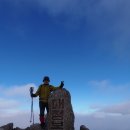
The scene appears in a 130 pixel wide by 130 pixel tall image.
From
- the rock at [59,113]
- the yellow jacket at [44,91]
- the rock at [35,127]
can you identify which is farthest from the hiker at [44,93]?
the rock at [35,127]

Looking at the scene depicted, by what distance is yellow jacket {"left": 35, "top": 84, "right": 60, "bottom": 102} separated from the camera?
87.9 feet

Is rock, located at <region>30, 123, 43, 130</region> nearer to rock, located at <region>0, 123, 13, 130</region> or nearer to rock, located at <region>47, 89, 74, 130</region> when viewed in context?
rock, located at <region>47, 89, 74, 130</region>

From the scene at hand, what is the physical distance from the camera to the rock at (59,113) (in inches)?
1043

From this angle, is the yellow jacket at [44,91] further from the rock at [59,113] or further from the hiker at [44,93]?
the rock at [59,113]

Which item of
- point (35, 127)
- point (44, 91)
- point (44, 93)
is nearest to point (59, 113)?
point (44, 93)

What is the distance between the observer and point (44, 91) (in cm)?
2683

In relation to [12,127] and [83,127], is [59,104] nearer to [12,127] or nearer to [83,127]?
[83,127]

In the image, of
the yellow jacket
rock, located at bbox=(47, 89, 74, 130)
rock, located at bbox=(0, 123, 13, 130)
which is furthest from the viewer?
rock, located at bbox=(0, 123, 13, 130)

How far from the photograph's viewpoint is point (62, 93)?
2703 centimetres

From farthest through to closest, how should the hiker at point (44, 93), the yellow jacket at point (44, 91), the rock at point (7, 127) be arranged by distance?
the rock at point (7, 127), the yellow jacket at point (44, 91), the hiker at point (44, 93)

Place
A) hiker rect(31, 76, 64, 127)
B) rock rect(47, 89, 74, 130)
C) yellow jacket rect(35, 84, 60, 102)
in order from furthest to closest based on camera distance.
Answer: yellow jacket rect(35, 84, 60, 102) < hiker rect(31, 76, 64, 127) < rock rect(47, 89, 74, 130)

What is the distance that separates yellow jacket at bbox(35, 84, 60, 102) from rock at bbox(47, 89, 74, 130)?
0.36 m

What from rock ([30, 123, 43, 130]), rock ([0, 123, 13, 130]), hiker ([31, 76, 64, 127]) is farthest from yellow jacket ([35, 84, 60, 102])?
rock ([0, 123, 13, 130])

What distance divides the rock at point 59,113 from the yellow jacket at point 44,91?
36cm
